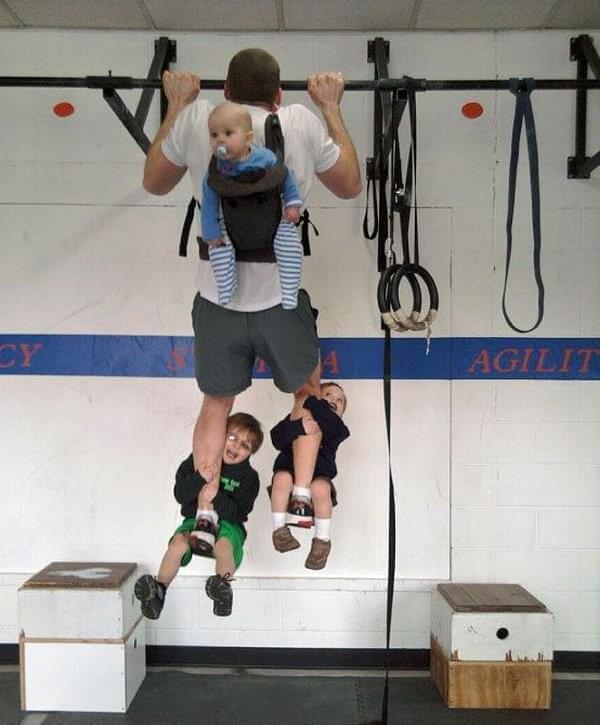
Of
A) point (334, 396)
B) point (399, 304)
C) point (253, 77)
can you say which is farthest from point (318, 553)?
point (253, 77)

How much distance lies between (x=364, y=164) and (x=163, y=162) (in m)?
1.71

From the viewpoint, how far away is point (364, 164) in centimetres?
384

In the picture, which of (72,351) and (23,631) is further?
(72,351)

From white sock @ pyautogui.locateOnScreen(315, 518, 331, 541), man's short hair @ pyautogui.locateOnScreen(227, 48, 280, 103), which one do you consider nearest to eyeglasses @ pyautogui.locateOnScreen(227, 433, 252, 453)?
white sock @ pyautogui.locateOnScreen(315, 518, 331, 541)

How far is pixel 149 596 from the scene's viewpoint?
8.34 ft

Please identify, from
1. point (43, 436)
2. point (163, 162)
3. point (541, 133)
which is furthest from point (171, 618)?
point (541, 133)

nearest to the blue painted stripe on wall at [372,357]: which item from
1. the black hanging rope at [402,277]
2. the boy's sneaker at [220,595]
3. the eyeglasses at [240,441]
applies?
the eyeglasses at [240,441]

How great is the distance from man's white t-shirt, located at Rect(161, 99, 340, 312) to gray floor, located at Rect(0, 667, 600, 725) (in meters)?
2.18

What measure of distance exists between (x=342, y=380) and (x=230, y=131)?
6.68ft

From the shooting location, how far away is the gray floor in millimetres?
3412

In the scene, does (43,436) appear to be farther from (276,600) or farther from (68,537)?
(276,600)

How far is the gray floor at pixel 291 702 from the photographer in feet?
11.2

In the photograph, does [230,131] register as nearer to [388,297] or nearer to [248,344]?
[248,344]

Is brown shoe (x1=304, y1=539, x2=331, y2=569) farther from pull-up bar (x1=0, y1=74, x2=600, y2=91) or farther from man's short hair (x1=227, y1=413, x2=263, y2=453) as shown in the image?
pull-up bar (x1=0, y1=74, x2=600, y2=91)
